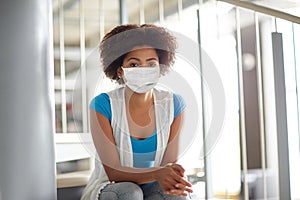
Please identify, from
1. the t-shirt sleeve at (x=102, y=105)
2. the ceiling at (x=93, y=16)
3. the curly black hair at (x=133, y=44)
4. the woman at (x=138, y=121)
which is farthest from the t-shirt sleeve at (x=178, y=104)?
the ceiling at (x=93, y=16)

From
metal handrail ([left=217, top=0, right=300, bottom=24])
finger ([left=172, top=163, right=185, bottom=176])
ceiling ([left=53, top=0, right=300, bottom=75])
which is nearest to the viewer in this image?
finger ([left=172, top=163, right=185, bottom=176])

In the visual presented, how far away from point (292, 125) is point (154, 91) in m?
0.91

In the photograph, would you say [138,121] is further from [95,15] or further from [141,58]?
[95,15]

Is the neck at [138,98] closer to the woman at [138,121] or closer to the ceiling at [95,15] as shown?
the woman at [138,121]

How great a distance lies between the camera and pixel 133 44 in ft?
4.63

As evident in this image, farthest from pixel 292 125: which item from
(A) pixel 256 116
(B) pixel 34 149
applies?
(A) pixel 256 116

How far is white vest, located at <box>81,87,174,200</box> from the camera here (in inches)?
58.6

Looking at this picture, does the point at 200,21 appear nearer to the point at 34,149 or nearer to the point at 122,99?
the point at 122,99

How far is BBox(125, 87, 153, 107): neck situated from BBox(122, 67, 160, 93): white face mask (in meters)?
0.04

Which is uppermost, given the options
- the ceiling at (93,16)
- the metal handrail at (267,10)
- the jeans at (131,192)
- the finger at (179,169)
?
the ceiling at (93,16)

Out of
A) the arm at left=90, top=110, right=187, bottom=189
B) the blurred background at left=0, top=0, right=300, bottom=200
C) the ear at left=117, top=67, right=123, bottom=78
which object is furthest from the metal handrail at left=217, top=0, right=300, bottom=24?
the arm at left=90, top=110, right=187, bottom=189

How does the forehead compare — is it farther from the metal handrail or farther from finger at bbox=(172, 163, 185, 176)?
the metal handrail

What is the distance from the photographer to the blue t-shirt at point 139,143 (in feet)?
4.89

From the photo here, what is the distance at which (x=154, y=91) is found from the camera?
1516 mm
